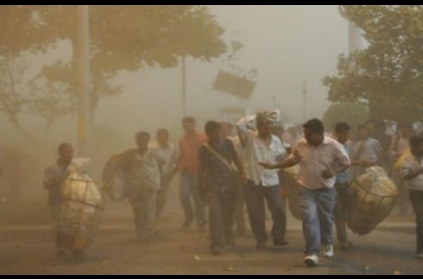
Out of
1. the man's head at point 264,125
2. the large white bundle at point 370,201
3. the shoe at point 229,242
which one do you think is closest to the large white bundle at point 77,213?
the shoe at point 229,242

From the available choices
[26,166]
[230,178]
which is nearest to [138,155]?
[230,178]

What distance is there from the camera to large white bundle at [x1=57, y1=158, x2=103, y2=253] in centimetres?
797

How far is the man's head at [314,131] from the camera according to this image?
763 cm

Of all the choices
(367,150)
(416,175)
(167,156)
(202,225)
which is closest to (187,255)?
(202,225)

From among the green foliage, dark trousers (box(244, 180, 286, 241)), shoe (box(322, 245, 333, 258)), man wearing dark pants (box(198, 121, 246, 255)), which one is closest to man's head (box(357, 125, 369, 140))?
dark trousers (box(244, 180, 286, 241))

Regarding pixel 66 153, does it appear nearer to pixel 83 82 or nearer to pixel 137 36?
pixel 83 82

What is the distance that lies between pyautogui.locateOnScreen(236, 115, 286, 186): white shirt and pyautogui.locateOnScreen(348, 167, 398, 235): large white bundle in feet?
2.78

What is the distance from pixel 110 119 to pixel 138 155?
12.0 meters

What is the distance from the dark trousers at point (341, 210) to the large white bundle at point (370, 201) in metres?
0.07

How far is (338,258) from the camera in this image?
26.1ft

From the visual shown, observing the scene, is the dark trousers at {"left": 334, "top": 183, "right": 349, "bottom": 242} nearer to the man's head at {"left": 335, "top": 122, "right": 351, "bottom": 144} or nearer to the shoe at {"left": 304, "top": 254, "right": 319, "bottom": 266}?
the man's head at {"left": 335, "top": 122, "right": 351, "bottom": 144}

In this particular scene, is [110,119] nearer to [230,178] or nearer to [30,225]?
[30,225]
